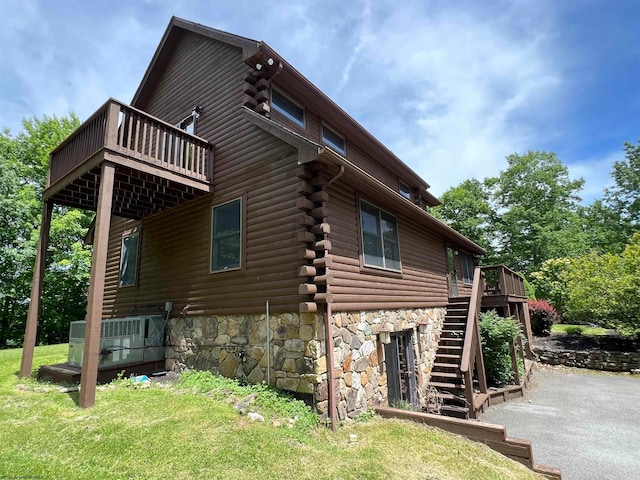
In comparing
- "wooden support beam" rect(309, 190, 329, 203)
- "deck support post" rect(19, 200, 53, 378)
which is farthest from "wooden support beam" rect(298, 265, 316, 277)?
"deck support post" rect(19, 200, 53, 378)

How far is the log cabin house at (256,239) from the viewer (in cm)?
568

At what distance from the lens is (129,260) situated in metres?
9.71

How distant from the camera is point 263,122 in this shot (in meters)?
6.60

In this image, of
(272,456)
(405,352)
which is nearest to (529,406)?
(405,352)

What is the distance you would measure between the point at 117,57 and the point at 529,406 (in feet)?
50.1

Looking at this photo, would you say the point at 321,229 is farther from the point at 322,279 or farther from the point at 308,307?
the point at 308,307

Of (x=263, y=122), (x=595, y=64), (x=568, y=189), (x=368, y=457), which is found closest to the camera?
(x=368, y=457)

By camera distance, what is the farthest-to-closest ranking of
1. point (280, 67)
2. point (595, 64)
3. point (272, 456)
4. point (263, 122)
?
point (595, 64) < point (280, 67) < point (263, 122) < point (272, 456)

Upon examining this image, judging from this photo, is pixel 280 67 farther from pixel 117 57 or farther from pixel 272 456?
pixel 272 456

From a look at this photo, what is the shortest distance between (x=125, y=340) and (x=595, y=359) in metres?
16.5

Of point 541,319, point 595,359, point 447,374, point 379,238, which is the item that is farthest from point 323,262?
point 541,319

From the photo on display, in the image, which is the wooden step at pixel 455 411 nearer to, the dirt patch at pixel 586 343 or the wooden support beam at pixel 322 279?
the wooden support beam at pixel 322 279

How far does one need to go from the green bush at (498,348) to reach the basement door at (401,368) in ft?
10.2

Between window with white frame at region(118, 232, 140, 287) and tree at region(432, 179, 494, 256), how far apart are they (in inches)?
965
